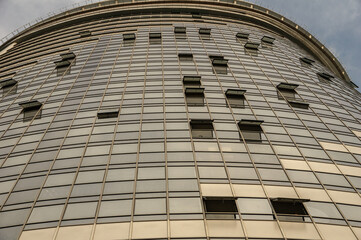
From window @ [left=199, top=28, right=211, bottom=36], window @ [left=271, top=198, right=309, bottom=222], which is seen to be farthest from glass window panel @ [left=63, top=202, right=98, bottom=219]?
window @ [left=199, top=28, right=211, bottom=36]

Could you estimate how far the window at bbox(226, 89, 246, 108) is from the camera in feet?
132

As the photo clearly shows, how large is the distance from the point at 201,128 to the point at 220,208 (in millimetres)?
10527

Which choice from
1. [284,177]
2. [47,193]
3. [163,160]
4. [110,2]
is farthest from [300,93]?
[110,2]

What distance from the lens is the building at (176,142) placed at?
25.5 m

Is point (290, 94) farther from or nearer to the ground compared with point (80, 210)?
farther from the ground

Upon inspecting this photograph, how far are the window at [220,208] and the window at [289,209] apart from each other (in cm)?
286

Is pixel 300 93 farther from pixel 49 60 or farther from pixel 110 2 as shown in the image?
pixel 110 2

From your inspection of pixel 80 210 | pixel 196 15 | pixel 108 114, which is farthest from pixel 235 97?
pixel 196 15

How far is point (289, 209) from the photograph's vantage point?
87.4ft

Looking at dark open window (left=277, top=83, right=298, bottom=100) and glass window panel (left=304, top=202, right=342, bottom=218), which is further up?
dark open window (left=277, top=83, right=298, bottom=100)

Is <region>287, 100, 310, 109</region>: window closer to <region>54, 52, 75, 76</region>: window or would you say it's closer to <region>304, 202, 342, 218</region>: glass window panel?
<region>304, 202, 342, 218</region>: glass window panel

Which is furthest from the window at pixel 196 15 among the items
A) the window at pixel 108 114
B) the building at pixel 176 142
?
the window at pixel 108 114

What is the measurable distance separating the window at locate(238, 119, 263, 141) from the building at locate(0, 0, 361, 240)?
13 cm

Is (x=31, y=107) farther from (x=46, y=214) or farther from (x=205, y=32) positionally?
(x=205, y=32)
